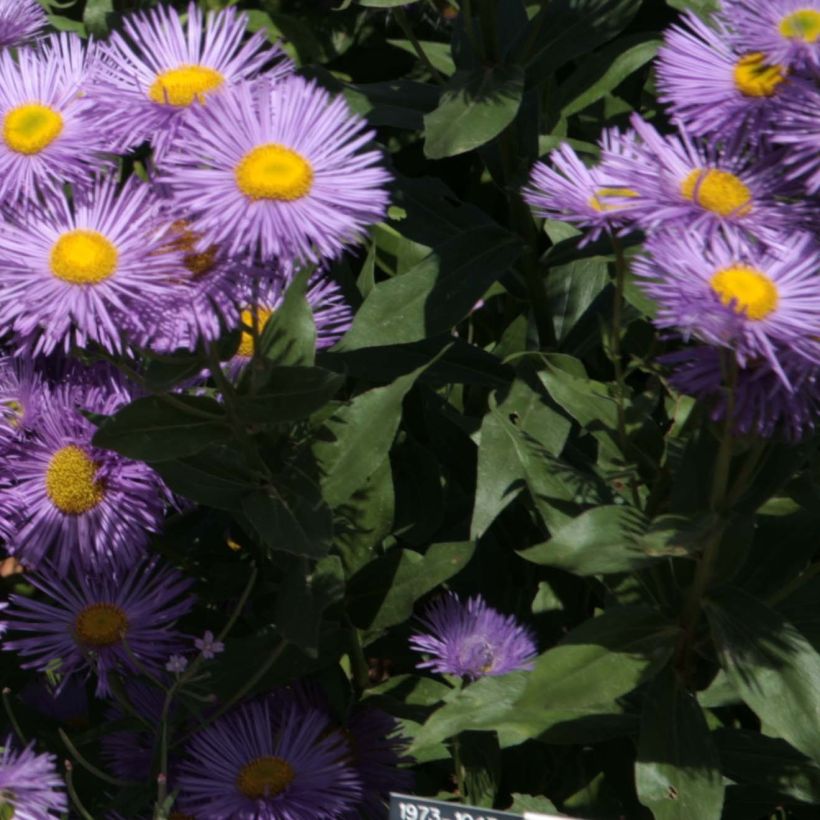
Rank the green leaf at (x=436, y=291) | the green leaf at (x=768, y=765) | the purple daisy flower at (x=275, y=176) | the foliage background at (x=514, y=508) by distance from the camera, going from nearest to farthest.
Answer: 1. the purple daisy flower at (x=275, y=176)
2. the foliage background at (x=514, y=508)
3. the green leaf at (x=768, y=765)
4. the green leaf at (x=436, y=291)

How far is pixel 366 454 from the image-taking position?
5.85ft

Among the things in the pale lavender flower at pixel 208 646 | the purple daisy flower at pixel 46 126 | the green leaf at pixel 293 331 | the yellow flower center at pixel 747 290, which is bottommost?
the pale lavender flower at pixel 208 646

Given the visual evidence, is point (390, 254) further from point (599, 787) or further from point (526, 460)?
point (599, 787)

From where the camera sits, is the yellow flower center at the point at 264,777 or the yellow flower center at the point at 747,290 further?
the yellow flower center at the point at 264,777

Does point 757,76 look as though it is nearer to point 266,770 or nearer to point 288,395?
point 288,395

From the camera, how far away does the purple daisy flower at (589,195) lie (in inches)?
56.8

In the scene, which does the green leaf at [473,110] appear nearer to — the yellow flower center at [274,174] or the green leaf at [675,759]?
the yellow flower center at [274,174]

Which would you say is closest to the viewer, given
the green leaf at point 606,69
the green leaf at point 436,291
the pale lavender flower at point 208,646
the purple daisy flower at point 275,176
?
the purple daisy flower at point 275,176

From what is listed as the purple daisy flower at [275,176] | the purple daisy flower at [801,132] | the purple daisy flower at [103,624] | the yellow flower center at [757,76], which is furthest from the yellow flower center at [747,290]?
the purple daisy flower at [103,624]

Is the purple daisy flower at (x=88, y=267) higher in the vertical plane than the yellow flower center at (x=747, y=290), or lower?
higher

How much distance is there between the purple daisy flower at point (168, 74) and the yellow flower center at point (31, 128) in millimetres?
60

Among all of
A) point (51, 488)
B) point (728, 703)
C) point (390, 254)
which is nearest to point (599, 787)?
point (728, 703)

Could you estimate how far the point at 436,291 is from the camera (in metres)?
2.01

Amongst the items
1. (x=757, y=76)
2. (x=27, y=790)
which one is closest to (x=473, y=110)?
(x=757, y=76)
